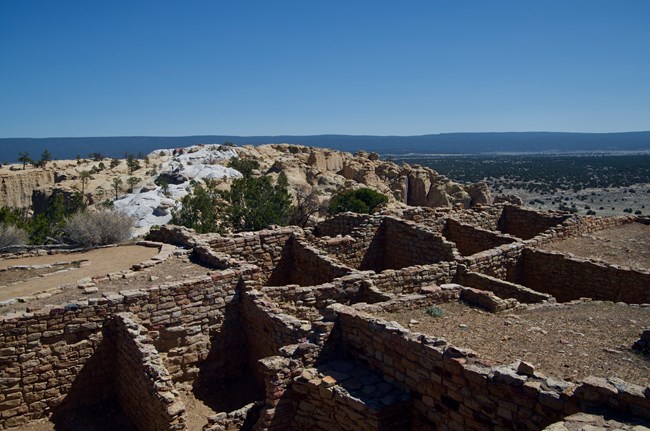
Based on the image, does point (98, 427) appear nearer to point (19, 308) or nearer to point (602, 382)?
point (19, 308)

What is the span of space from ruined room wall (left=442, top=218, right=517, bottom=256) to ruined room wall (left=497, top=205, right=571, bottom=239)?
8.74ft

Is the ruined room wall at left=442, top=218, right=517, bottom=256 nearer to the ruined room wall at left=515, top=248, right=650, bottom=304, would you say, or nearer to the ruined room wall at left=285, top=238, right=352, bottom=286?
the ruined room wall at left=515, top=248, right=650, bottom=304

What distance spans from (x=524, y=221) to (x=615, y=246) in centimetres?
370

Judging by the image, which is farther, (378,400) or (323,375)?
(323,375)

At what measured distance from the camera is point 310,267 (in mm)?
13453

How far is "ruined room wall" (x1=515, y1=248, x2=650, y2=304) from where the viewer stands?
11.2 m

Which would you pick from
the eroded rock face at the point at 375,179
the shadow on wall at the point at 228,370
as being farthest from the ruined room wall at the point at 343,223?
the eroded rock face at the point at 375,179

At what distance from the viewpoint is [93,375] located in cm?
965

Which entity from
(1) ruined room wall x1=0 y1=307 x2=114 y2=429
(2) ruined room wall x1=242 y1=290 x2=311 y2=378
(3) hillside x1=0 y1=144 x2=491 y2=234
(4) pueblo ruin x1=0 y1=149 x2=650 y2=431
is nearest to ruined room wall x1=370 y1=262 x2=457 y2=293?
(4) pueblo ruin x1=0 y1=149 x2=650 y2=431

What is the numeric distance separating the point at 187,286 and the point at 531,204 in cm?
5703

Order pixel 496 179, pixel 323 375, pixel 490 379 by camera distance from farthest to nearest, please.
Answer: pixel 496 179 → pixel 323 375 → pixel 490 379

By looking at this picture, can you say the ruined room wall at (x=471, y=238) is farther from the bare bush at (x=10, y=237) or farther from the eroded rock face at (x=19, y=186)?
the eroded rock face at (x=19, y=186)

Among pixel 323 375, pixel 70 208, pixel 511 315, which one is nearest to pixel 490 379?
pixel 323 375

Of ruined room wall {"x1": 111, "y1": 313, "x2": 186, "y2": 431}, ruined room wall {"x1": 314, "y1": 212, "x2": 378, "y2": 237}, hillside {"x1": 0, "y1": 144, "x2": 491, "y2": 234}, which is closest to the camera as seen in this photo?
ruined room wall {"x1": 111, "y1": 313, "x2": 186, "y2": 431}
